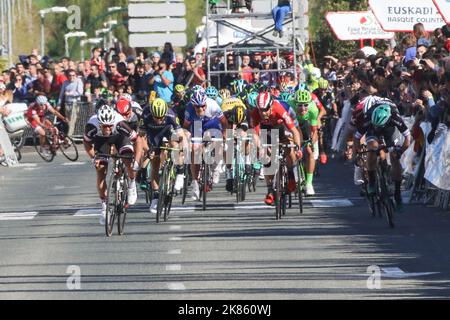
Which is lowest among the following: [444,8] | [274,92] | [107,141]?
→ [274,92]

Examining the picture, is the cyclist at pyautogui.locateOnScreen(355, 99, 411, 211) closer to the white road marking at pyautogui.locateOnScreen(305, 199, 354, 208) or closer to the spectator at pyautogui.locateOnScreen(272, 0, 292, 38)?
the white road marking at pyautogui.locateOnScreen(305, 199, 354, 208)

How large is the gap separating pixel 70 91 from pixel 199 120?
17.1 metres

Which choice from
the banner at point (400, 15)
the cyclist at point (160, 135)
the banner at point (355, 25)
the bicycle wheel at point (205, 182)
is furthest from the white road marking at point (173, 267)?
the banner at point (355, 25)

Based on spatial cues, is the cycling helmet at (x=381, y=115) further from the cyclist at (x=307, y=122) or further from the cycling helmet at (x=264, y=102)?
the cyclist at (x=307, y=122)

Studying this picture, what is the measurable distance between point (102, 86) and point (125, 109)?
1778cm

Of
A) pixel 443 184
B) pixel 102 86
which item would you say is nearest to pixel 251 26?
pixel 102 86

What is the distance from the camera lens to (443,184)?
811 inches

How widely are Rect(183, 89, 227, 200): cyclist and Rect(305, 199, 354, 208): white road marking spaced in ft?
5.29

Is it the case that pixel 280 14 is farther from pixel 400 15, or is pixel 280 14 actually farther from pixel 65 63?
pixel 65 63

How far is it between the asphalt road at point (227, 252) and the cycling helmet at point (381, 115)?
3.85 feet

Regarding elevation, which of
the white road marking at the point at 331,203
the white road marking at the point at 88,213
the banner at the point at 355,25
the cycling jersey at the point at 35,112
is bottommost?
the white road marking at the point at 88,213

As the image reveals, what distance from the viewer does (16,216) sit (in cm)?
2277

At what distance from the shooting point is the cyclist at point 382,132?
19.7 meters

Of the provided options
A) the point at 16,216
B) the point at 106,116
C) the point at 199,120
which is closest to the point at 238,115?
the point at 199,120
